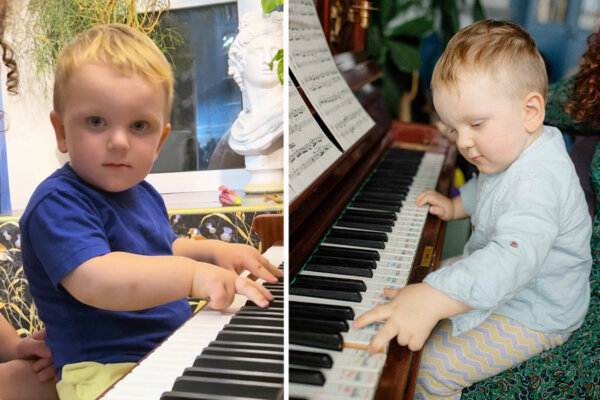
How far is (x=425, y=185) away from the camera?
1.67 m

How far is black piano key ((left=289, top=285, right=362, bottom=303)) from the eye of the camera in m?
1.01

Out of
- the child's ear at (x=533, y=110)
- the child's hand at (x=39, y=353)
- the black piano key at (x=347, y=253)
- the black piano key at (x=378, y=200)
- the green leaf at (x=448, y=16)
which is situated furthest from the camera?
the green leaf at (x=448, y=16)

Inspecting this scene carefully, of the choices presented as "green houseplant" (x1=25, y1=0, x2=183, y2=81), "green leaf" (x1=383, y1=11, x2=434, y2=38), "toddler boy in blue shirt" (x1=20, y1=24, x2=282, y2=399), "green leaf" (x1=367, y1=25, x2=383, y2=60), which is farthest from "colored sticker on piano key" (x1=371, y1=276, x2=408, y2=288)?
"green leaf" (x1=383, y1=11, x2=434, y2=38)

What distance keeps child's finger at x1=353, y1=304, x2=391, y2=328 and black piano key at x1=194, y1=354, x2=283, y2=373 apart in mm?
142

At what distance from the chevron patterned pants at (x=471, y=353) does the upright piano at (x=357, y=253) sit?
162mm

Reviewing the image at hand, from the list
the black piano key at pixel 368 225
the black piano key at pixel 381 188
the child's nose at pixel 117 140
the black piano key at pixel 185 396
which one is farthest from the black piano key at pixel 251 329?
the black piano key at pixel 381 188

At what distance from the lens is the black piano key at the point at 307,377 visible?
0.79 metres

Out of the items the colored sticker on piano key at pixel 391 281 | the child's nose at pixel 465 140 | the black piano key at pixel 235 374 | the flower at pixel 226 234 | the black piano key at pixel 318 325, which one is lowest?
the black piano key at pixel 235 374

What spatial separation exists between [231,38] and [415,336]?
0.56 m

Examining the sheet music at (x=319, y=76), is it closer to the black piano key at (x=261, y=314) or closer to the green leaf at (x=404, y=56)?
the black piano key at (x=261, y=314)

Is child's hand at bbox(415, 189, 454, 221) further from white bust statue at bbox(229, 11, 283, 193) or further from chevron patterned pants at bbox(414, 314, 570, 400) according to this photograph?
white bust statue at bbox(229, 11, 283, 193)

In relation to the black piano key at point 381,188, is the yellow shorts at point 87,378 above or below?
below

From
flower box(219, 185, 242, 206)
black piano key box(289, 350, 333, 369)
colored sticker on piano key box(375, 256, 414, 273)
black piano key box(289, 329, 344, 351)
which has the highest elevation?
flower box(219, 185, 242, 206)

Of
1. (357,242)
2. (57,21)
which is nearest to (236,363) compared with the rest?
(357,242)
